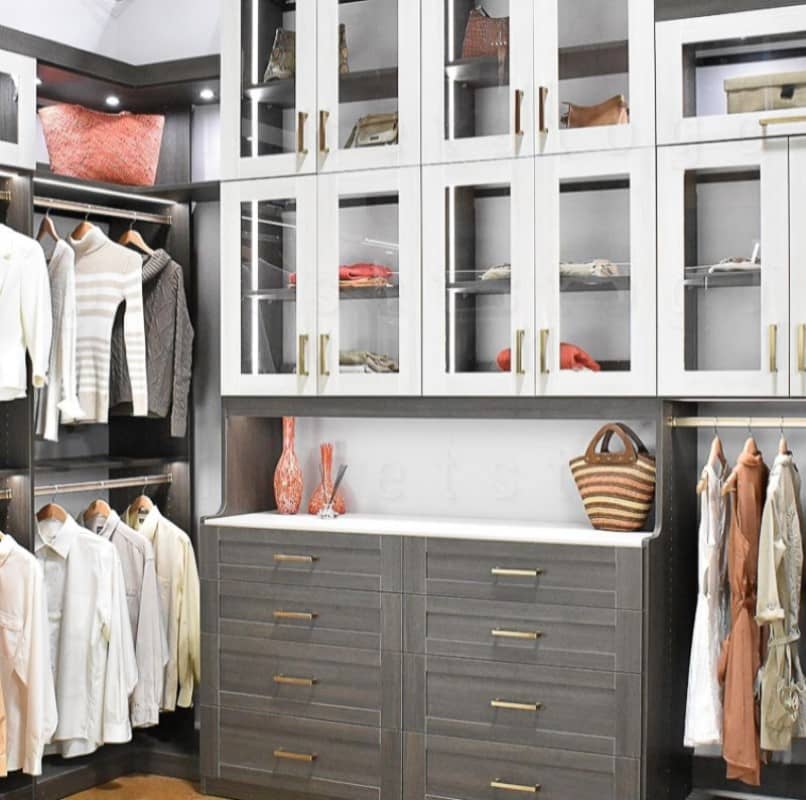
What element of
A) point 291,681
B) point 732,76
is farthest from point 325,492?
point 732,76

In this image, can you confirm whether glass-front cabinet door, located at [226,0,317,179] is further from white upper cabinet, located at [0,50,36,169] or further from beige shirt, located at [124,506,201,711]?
beige shirt, located at [124,506,201,711]

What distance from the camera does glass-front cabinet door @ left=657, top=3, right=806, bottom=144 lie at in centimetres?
324

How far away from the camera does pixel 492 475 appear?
12.9 feet

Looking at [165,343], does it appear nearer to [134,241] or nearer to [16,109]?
[134,241]

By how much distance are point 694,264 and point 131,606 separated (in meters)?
2.08

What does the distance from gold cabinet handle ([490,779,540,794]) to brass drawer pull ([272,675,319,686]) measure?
0.62 m

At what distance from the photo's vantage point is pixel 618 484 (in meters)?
3.52

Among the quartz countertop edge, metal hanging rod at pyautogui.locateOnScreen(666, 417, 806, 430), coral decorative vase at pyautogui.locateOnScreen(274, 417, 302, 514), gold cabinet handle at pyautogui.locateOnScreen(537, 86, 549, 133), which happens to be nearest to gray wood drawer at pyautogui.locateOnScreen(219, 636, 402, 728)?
the quartz countertop edge

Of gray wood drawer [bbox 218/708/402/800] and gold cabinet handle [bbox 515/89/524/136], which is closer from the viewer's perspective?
gold cabinet handle [bbox 515/89/524/136]

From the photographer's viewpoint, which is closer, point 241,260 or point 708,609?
point 708,609

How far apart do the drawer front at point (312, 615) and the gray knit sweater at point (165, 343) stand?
2.17ft

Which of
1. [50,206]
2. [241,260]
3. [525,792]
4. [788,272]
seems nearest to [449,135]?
[241,260]

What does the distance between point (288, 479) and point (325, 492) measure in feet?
0.42

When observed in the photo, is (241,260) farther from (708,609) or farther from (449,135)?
(708,609)
